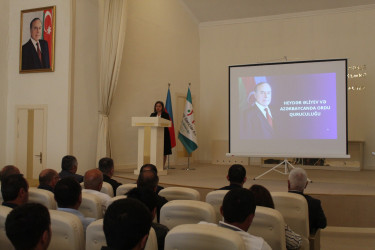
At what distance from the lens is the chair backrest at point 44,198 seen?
8.98ft

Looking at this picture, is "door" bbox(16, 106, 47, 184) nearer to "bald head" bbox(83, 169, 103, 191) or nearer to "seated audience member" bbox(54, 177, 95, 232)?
"bald head" bbox(83, 169, 103, 191)

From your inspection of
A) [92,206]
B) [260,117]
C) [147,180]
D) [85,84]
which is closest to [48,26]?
[85,84]

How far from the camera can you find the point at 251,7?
9.06 metres

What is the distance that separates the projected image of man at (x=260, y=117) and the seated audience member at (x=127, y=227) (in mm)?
5213

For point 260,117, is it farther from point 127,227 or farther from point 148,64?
point 127,227

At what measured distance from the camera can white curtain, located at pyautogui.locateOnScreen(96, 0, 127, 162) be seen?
712 centimetres

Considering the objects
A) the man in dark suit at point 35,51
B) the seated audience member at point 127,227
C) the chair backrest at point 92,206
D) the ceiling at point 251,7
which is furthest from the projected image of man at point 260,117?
the seated audience member at point 127,227

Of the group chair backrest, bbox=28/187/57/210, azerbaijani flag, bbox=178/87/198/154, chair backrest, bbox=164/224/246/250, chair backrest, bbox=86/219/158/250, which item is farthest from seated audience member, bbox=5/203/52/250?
azerbaijani flag, bbox=178/87/198/154

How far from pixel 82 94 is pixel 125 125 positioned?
1.31 meters

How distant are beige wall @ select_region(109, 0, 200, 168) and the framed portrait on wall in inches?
62.5

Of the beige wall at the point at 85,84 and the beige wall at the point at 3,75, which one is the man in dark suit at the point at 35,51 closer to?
the beige wall at the point at 3,75

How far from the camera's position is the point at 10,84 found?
7020mm

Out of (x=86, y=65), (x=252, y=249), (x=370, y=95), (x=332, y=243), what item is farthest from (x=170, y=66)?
(x=252, y=249)

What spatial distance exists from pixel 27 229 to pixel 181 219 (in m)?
1.06
